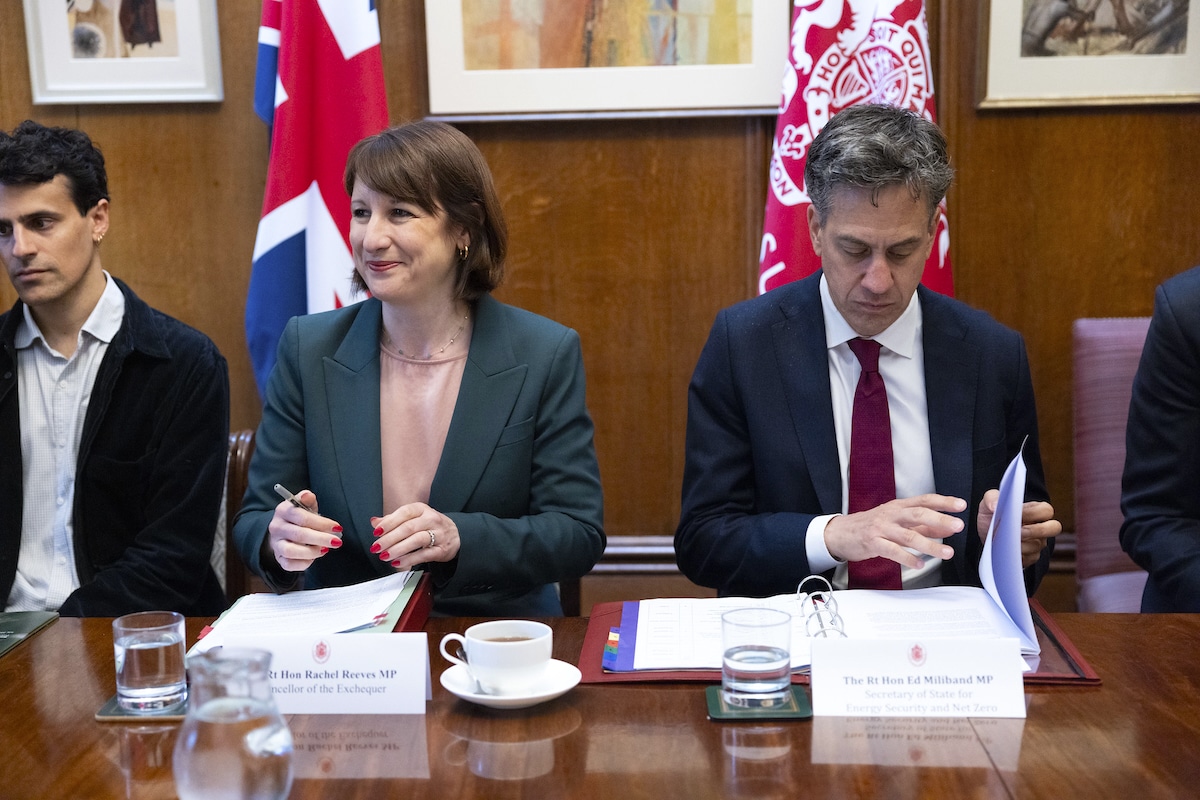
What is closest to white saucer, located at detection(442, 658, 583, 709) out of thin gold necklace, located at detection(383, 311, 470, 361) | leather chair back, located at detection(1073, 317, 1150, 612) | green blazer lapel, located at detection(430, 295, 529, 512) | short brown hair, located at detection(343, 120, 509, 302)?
green blazer lapel, located at detection(430, 295, 529, 512)

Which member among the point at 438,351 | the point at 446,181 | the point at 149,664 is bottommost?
the point at 149,664

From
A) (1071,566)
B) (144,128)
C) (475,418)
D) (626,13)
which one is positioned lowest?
(1071,566)

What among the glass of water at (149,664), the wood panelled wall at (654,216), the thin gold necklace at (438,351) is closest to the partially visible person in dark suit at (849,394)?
the thin gold necklace at (438,351)

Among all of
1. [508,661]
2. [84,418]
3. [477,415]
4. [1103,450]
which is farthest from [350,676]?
[1103,450]

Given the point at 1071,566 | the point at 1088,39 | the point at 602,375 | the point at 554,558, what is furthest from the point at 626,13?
the point at 1071,566

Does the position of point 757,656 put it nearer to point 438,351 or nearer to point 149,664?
point 149,664

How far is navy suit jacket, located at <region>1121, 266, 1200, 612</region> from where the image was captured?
6.44ft

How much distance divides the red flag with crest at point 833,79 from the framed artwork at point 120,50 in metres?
1.54

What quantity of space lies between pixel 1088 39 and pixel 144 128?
251cm

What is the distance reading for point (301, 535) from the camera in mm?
1604

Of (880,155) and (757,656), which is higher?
(880,155)

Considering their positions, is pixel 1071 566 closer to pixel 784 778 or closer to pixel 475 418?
pixel 475 418

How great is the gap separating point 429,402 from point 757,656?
3.14 feet

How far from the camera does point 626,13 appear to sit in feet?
9.75
